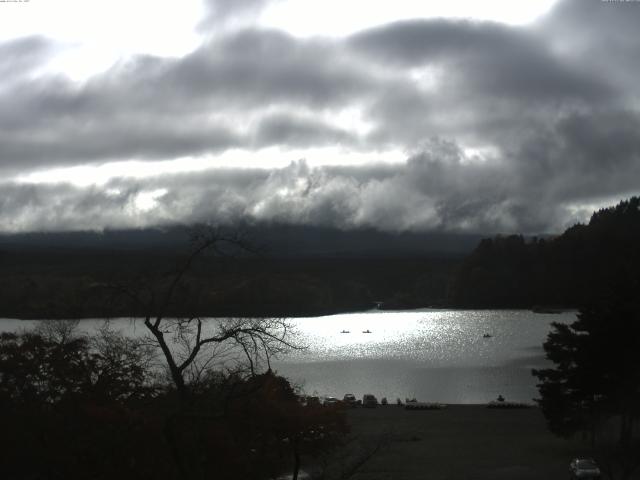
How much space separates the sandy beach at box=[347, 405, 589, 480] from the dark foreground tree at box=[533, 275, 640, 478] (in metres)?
2.09

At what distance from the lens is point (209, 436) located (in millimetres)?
14133

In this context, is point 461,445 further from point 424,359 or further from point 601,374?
point 424,359

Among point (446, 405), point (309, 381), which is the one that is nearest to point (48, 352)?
point (446, 405)

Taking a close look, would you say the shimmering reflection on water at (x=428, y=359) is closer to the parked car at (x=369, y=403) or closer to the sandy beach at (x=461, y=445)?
the parked car at (x=369, y=403)

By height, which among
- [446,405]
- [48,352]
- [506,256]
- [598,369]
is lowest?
[446,405]

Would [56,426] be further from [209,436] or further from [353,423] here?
[353,423]

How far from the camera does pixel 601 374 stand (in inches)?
1155

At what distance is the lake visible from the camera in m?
68.4

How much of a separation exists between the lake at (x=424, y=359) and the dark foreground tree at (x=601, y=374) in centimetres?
1282

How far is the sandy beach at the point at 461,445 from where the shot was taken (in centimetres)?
3083

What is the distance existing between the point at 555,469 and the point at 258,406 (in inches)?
756

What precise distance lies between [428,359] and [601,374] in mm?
72114

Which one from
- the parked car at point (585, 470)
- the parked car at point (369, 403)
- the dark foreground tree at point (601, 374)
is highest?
the dark foreground tree at point (601, 374)

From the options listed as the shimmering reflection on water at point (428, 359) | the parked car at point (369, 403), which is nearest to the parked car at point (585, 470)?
the shimmering reflection on water at point (428, 359)
